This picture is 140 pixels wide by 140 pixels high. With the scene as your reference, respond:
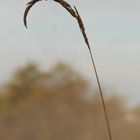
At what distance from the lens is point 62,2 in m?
2.95

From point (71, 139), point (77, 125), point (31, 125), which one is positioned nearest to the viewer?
point (71, 139)

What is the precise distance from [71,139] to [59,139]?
24.8 inches

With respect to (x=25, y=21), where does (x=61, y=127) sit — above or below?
above

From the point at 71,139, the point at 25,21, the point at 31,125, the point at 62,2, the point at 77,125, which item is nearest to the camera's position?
the point at 62,2

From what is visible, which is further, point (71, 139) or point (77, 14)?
point (71, 139)

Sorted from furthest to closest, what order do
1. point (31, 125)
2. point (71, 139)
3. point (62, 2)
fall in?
point (31, 125) → point (71, 139) → point (62, 2)

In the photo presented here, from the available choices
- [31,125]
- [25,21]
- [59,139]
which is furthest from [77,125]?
[25,21]

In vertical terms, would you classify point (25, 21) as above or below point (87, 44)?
above

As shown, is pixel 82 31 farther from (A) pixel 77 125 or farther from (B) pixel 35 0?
(A) pixel 77 125

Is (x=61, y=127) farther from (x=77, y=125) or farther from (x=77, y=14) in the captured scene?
(x=77, y=14)

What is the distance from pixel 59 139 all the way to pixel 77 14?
14.6 m

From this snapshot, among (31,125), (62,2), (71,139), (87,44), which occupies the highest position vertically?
(31,125)

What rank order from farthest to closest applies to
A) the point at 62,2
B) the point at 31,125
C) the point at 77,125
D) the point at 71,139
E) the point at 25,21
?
the point at 31,125 → the point at 77,125 → the point at 71,139 → the point at 25,21 → the point at 62,2

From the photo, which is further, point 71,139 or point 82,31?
point 71,139
